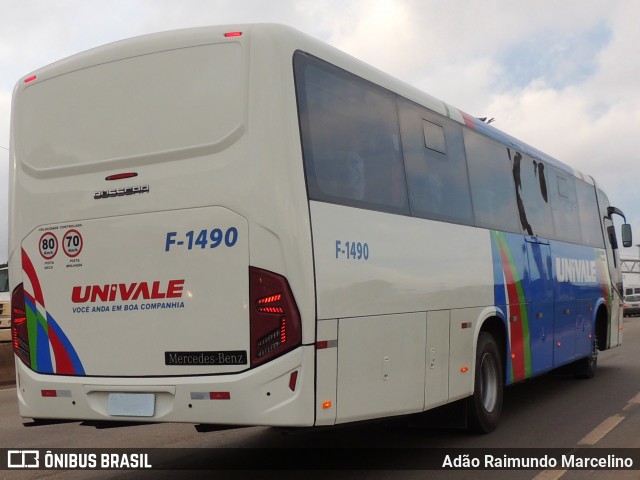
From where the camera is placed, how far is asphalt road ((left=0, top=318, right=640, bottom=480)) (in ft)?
22.2

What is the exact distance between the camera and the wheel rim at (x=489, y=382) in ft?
27.8

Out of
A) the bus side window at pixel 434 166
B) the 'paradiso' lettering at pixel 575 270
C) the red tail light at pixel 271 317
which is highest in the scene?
the bus side window at pixel 434 166

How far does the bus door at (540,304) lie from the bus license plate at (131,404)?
5.37 meters

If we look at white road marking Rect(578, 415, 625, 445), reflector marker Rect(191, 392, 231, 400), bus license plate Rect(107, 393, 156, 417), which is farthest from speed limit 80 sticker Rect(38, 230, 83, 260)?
white road marking Rect(578, 415, 625, 445)

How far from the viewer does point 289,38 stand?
5898 millimetres

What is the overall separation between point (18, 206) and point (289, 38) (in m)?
2.63

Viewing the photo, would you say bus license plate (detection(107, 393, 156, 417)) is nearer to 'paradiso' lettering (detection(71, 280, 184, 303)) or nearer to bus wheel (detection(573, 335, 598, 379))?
'paradiso' lettering (detection(71, 280, 184, 303))

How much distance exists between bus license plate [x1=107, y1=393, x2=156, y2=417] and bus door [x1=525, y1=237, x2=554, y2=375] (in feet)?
17.6

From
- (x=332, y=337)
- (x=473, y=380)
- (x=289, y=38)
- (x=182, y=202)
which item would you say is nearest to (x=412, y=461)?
(x=473, y=380)

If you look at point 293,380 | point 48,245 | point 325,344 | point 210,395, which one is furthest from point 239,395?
point 48,245

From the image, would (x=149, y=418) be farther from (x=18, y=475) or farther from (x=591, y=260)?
(x=591, y=260)

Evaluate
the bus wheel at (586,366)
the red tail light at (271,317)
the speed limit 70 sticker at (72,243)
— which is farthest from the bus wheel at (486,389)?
the bus wheel at (586,366)

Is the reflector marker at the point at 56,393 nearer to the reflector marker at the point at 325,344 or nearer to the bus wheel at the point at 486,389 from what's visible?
the reflector marker at the point at 325,344

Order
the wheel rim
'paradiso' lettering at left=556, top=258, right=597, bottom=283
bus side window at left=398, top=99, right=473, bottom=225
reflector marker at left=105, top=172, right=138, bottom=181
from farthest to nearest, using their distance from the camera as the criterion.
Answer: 'paradiso' lettering at left=556, top=258, right=597, bottom=283
the wheel rim
bus side window at left=398, top=99, right=473, bottom=225
reflector marker at left=105, top=172, right=138, bottom=181
